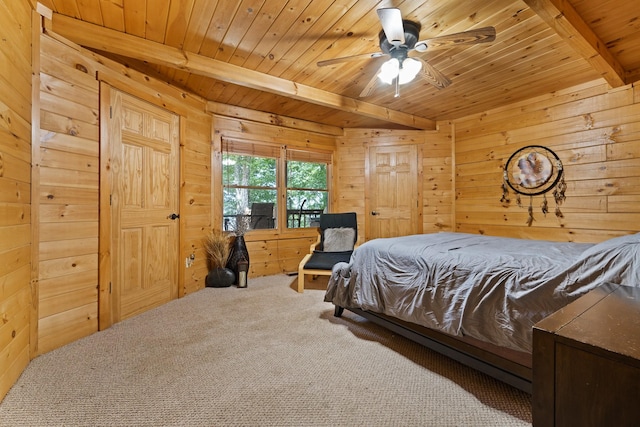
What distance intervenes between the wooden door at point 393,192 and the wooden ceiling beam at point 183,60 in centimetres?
117

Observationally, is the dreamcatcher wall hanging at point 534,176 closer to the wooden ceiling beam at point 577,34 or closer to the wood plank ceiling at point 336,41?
the wood plank ceiling at point 336,41

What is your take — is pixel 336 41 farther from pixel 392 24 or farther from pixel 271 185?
pixel 271 185

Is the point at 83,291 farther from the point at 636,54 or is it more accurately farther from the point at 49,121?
the point at 636,54

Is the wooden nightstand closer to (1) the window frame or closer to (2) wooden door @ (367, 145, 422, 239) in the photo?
(1) the window frame

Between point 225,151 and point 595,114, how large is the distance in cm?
430

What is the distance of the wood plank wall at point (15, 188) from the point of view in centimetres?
153

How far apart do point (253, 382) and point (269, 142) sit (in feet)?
10.7

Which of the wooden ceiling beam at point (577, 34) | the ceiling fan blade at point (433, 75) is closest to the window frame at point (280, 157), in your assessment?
the ceiling fan blade at point (433, 75)

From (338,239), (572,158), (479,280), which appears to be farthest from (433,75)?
(338,239)

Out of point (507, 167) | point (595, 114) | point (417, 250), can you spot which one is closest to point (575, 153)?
point (595, 114)

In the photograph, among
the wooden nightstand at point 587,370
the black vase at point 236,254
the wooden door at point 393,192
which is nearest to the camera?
the wooden nightstand at point 587,370

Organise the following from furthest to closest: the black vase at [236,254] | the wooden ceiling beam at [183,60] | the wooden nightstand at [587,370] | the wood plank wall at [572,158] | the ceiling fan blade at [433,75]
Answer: the black vase at [236,254] < the wood plank wall at [572,158] < the ceiling fan blade at [433,75] < the wooden ceiling beam at [183,60] < the wooden nightstand at [587,370]

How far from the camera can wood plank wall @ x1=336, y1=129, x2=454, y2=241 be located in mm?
4473

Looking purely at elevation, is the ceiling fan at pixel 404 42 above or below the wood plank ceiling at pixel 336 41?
below
